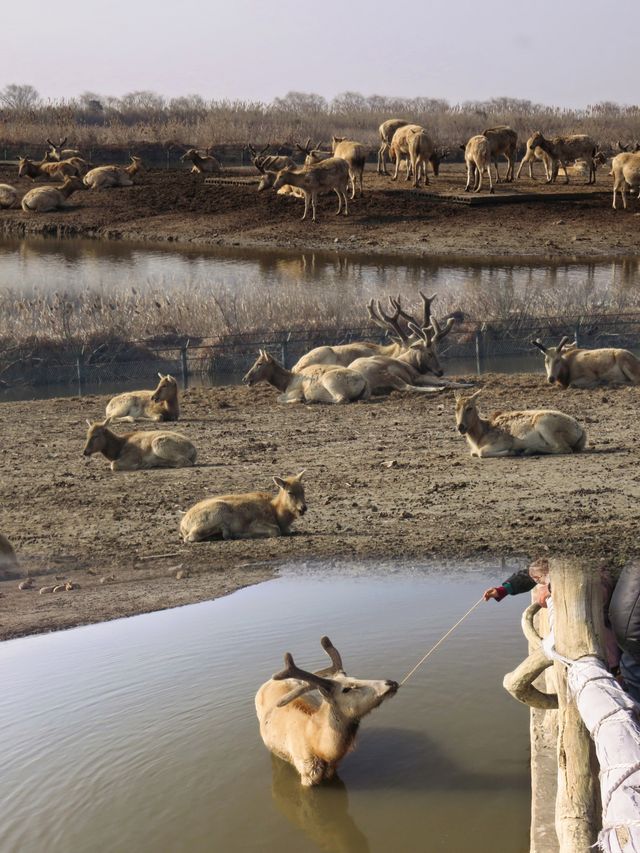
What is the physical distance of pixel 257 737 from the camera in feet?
25.1

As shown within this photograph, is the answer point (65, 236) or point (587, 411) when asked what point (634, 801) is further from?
point (65, 236)

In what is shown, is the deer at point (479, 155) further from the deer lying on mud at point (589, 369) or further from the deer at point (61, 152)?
the deer lying on mud at point (589, 369)

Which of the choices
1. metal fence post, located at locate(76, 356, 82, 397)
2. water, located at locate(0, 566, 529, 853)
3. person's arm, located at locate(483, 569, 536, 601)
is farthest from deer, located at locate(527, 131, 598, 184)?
person's arm, located at locate(483, 569, 536, 601)

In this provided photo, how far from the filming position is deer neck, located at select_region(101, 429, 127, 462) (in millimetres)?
13766

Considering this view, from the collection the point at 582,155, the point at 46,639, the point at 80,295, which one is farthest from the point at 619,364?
the point at 582,155

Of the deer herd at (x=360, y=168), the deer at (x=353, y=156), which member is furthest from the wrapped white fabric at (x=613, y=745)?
the deer at (x=353, y=156)

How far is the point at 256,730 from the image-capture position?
775 centimetres

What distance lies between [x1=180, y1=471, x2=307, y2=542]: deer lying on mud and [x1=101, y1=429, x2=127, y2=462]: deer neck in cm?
311

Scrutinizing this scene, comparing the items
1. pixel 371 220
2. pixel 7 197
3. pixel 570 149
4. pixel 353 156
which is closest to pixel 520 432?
pixel 371 220

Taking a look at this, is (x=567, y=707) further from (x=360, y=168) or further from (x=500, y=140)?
(x=500, y=140)

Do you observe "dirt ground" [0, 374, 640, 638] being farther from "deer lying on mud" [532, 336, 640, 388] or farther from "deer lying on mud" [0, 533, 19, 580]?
"deer lying on mud" [532, 336, 640, 388]

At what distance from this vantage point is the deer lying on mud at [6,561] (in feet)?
33.5

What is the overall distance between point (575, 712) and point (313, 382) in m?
12.0

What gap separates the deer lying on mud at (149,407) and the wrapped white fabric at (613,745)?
1122 cm
